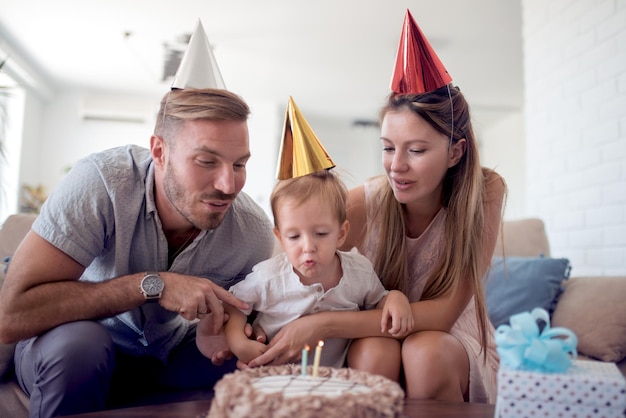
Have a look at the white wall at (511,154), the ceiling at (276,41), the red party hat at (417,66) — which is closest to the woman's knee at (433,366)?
the red party hat at (417,66)

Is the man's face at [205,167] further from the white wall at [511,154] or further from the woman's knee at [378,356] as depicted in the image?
the white wall at [511,154]

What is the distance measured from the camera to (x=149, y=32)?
5.45 meters

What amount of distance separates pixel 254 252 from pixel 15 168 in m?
5.97

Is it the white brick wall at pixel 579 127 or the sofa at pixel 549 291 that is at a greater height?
the white brick wall at pixel 579 127

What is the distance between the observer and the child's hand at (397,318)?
4.57 feet

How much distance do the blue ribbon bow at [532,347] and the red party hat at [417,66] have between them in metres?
0.91

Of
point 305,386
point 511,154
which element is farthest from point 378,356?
point 511,154

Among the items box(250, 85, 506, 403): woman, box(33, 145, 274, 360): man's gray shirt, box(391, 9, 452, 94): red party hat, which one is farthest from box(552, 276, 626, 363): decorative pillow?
box(33, 145, 274, 360): man's gray shirt

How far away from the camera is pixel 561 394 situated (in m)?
0.82

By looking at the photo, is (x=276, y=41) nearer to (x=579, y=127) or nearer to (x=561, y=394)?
(x=579, y=127)

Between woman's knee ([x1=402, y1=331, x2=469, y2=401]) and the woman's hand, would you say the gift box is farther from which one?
the woman's hand

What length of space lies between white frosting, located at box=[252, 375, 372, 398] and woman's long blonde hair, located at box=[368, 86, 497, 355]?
0.81m

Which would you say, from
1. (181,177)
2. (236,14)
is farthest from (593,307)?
(236,14)

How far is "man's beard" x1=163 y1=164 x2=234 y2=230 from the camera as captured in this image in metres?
1.47
